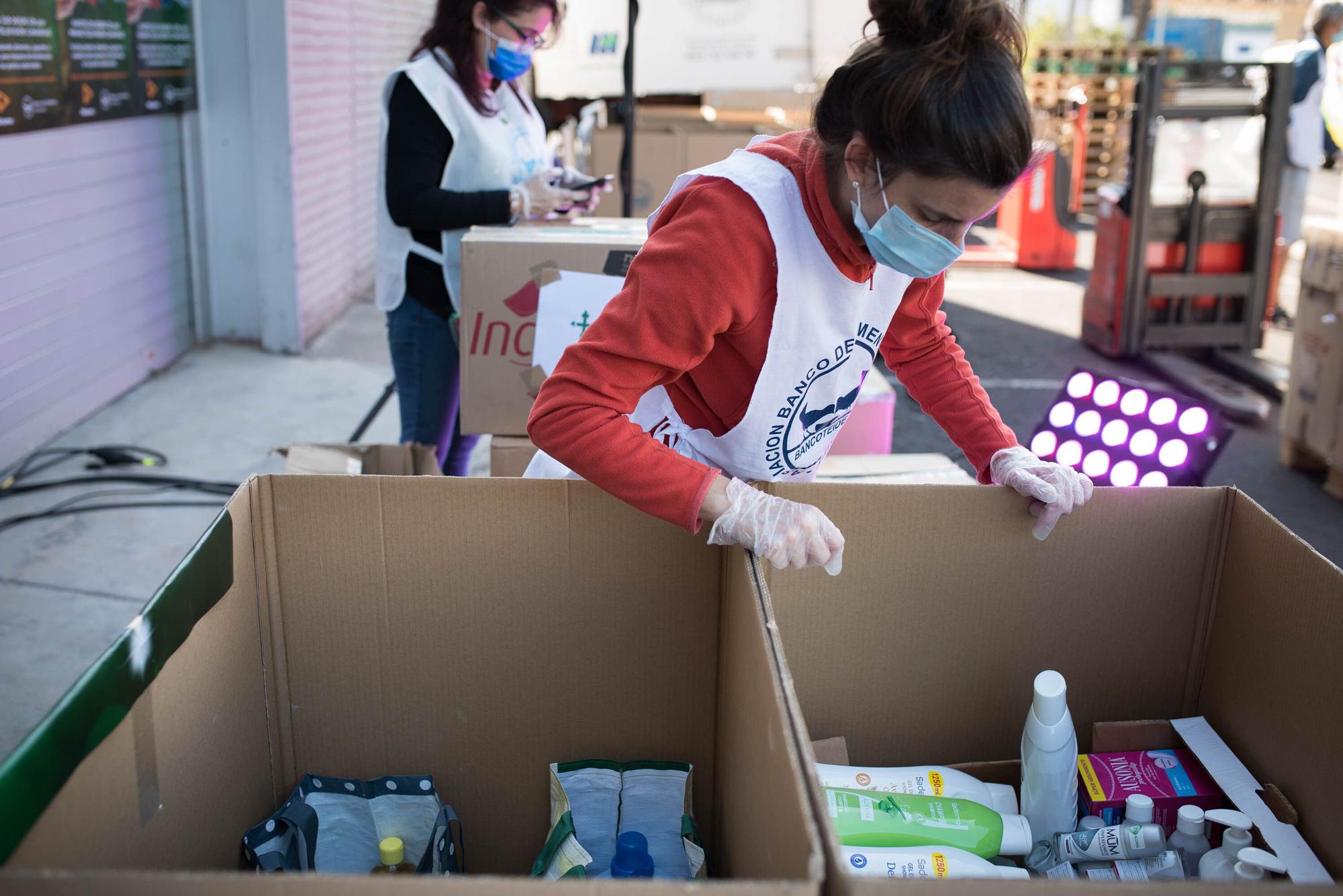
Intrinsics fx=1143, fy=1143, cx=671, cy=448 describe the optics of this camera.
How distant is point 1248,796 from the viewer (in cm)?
145

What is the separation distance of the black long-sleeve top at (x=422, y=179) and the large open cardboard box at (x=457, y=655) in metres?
1.31

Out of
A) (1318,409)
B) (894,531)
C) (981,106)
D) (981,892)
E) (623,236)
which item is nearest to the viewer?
(981,892)

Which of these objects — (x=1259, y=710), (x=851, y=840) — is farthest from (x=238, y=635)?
(x=1259, y=710)

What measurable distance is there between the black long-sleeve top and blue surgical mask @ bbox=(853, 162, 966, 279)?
1393 mm

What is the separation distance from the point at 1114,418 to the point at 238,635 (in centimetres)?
199

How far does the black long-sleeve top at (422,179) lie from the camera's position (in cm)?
262

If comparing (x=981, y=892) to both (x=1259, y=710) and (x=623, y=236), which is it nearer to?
(x=1259, y=710)

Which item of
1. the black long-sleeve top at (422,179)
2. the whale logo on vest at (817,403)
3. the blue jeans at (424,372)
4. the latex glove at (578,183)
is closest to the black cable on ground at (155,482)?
the blue jeans at (424,372)

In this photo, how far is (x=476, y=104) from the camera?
274cm

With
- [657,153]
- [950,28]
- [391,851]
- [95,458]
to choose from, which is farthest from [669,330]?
[657,153]

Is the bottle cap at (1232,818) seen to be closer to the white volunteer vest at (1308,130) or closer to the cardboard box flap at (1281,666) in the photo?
the cardboard box flap at (1281,666)

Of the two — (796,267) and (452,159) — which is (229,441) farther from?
(796,267)

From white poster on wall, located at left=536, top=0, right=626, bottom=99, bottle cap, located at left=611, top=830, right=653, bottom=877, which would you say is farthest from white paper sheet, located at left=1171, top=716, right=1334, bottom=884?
white poster on wall, located at left=536, top=0, right=626, bottom=99

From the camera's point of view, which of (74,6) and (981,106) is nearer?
(981,106)
